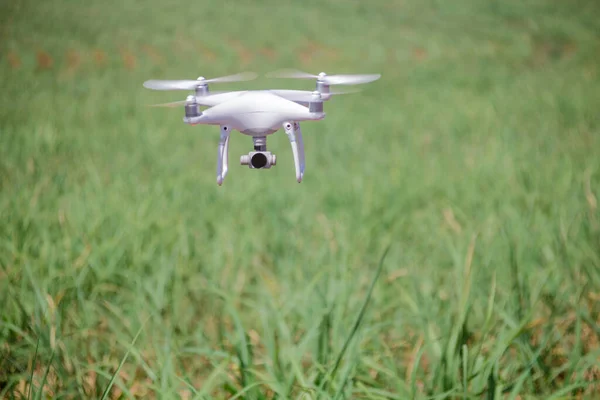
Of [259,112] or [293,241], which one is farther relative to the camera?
[293,241]

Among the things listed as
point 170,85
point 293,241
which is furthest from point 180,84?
point 293,241

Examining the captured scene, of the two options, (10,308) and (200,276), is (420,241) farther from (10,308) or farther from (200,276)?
(10,308)

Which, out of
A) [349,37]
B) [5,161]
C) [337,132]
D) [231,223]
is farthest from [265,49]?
[231,223]

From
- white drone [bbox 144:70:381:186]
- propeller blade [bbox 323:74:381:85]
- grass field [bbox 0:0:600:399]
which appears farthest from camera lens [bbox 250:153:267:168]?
grass field [bbox 0:0:600:399]

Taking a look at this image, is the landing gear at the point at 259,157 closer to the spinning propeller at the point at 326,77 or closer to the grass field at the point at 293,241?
the spinning propeller at the point at 326,77

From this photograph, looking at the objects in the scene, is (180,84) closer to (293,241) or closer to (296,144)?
(296,144)

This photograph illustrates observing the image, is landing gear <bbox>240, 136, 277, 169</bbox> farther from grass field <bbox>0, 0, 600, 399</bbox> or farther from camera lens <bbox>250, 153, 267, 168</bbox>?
grass field <bbox>0, 0, 600, 399</bbox>
